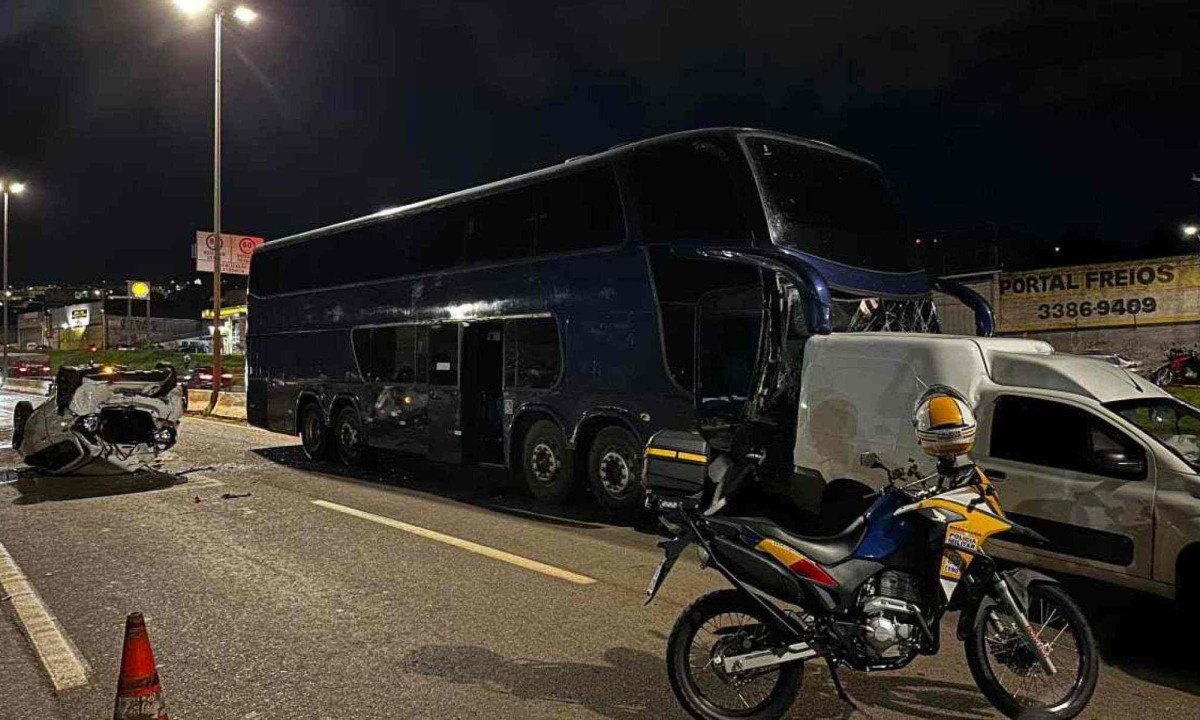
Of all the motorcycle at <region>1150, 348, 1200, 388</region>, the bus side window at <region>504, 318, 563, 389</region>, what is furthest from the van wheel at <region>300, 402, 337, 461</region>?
the motorcycle at <region>1150, 348, 1200, 388</region>

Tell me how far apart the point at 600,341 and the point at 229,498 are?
4876mm

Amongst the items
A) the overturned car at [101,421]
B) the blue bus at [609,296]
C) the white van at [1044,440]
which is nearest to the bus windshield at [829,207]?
the blue bus at [609,296]

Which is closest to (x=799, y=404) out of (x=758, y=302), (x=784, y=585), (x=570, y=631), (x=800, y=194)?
(x=758, y=302)

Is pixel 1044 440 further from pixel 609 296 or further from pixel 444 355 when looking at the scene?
pixel 444 355

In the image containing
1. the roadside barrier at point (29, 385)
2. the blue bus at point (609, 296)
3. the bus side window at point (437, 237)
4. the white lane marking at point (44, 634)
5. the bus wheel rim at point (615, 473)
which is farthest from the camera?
the roadside barrier at point (29, 385)

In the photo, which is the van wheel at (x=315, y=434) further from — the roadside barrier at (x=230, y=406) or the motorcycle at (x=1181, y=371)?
the motorcycle at (x=1181, y=371)

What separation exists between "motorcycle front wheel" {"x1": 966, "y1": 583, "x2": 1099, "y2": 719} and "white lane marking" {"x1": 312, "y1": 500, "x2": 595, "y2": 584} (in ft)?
10.3

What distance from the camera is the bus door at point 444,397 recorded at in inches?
478

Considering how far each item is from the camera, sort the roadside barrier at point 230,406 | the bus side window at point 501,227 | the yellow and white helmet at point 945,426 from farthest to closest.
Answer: the roadside barrier at point 230,406, the bus side window at point 501,227, the yellow and white helmet at point 945,426

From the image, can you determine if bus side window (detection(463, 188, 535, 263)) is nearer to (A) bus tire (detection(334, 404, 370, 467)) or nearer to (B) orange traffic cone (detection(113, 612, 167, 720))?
(A) bus tire (detection(334, 404, 370, 467))

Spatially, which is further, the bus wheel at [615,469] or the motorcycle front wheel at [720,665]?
the bus wheel at [615,469]

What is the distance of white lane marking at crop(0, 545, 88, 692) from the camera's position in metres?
4.75

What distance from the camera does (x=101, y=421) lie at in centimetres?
1207

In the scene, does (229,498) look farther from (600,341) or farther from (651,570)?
(651,570)
